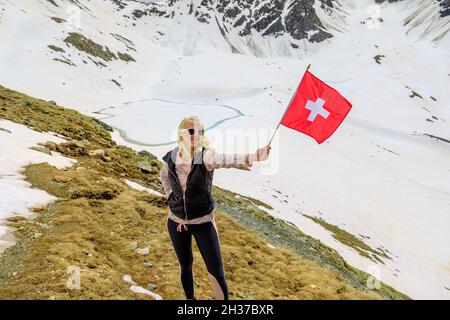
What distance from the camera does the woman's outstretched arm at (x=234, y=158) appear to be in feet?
16.4

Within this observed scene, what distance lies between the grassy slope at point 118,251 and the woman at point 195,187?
210cm

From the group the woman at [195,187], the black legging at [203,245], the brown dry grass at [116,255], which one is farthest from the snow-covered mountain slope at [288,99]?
the woman at [195,187]

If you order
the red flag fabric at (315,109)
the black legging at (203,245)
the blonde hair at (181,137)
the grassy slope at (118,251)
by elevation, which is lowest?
the grassy slope at (118,251)

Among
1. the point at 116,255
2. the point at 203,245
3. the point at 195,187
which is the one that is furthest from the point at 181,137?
the point at 116,255

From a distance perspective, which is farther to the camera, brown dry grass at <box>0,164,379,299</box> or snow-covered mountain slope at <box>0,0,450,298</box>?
snow-covered mountain slope at <box>0,0,450,298</box>

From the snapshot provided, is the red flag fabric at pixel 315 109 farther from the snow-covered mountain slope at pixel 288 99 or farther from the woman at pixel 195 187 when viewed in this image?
the snow-covered mountain slope at pixel 288 99

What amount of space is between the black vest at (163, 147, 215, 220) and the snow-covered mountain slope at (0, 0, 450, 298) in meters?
15.6

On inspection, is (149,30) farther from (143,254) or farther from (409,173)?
(143,254)

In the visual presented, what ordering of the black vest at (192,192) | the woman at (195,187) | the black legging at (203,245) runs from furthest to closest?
the black legging at (203,245)
the black vest at (192,192)
the woman at (195,187)

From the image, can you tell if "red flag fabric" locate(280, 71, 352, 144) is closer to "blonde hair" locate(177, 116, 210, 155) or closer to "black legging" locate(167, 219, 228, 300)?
"blonde hair" locate(177, 116, 210, 155)

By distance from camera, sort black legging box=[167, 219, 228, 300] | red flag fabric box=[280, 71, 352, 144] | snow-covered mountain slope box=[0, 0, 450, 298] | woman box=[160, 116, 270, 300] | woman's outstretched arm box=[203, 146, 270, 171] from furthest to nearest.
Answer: snow-covered mountain slope box=[0, 0, 450, 298], red flag fabric box=[280, 71, 352, 144], black legging box=[167, 219, 228, 300], woman box=[160, 116, 270, 300], woman's outstretched arm box=[203, 146, 270, 171]

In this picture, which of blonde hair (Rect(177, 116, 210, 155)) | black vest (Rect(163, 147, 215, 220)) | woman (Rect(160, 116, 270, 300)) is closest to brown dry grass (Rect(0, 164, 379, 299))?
woman (Rect(160, 116, 270, 300))

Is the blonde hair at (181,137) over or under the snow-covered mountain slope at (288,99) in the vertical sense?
over

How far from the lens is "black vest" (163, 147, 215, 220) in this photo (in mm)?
5473
